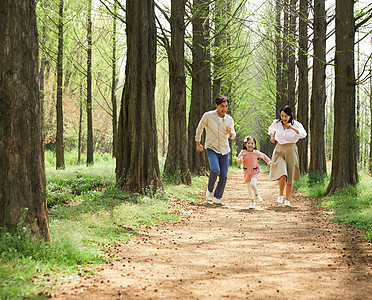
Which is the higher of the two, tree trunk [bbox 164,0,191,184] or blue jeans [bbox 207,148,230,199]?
tree trunk [bbox 164,0,191,184]

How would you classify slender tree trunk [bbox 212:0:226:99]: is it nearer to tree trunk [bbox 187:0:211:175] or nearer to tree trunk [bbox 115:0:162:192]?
tree trunk [bbox 187:0:211:175]

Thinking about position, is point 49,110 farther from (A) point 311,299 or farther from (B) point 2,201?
(A) point 311,299

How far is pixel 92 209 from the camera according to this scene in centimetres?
681

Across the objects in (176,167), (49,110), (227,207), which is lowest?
(227,207)

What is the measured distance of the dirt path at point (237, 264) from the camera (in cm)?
340

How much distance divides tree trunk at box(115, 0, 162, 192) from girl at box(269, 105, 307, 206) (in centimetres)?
288

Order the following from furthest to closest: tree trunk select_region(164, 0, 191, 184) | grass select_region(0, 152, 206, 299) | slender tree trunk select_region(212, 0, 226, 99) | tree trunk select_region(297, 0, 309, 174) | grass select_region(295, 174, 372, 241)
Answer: slender tree trunk select_region(212, 0, 226, 99)
tree trunk select_region(297, 0, 309, 174)
tree trunk select_region(164, 0, 191, 184)
grass select_region(295, 174, 372, 241)
grass select_region(0, 152, 206, 299)

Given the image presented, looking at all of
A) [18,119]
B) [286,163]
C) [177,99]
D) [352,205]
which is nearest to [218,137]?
[286,163]

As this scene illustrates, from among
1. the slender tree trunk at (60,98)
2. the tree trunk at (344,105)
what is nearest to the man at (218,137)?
the tree trunk at (344,105)

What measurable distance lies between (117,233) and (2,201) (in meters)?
2.06

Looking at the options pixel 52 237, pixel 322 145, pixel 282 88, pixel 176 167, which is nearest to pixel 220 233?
pixel 52 237

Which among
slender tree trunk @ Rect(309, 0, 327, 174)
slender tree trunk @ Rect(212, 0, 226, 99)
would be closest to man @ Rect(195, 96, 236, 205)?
slender tree trunk @ Rect(309, 0, 327, 174)

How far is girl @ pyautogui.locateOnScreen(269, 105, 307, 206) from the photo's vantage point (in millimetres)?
9086

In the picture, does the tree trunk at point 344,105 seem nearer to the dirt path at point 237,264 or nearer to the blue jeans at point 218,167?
the blue jeans at point 218,167
